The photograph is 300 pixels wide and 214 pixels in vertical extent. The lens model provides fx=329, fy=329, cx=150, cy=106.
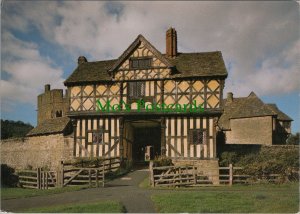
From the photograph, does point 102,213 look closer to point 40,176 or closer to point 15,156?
point 40,176

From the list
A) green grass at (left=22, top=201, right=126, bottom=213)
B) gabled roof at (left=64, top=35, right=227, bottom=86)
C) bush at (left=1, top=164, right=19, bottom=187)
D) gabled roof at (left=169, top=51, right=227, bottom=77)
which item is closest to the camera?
green grass at (left=22, top=201, right=126, bottom=213)

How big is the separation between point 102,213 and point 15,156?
22.1 m

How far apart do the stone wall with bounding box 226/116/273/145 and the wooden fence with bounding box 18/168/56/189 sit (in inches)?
889

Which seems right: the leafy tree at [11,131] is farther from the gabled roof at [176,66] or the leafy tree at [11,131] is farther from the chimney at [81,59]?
the gabled roof at [176,66]

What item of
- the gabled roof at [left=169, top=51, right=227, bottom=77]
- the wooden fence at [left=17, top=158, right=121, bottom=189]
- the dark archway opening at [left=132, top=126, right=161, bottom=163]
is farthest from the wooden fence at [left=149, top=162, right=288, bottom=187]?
the dark archway opening at [left=132, top=126, right=161, bottom=163]

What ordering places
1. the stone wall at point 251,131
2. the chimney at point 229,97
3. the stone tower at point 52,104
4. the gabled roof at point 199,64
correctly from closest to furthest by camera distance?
the gabled roof at point 199,64 → the stone wall at point 251,131 → the chimney at point 229,97 → the stone tower at point 52,104

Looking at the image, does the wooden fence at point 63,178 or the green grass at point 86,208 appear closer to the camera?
the green grass at point 86,208

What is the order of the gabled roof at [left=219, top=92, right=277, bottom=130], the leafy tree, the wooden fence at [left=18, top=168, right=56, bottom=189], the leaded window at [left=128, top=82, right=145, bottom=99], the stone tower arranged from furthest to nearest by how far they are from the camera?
the leafy tree < the stone tower < the gabled roof at [left=219, top=92, right=277, bottom=130] < the leaded window at [left=128, top=82, right=145, bottom=99] < the wooden fence at [left=18, top=168, right=56, bottom=189]

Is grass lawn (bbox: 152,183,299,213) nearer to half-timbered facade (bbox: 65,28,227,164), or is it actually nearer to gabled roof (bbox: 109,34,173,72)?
half-timbered facade (bbox: 65,28,227,164)

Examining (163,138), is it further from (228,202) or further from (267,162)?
(228,202)

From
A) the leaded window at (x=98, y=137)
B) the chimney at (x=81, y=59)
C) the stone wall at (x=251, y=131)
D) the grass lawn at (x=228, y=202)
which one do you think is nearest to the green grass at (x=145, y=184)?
the grass lawn at (x=228, y=202)

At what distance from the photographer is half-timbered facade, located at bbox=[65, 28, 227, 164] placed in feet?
67.4

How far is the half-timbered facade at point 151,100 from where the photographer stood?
20547 mm

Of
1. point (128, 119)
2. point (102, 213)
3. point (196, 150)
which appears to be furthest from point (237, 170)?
point (102, 213)
